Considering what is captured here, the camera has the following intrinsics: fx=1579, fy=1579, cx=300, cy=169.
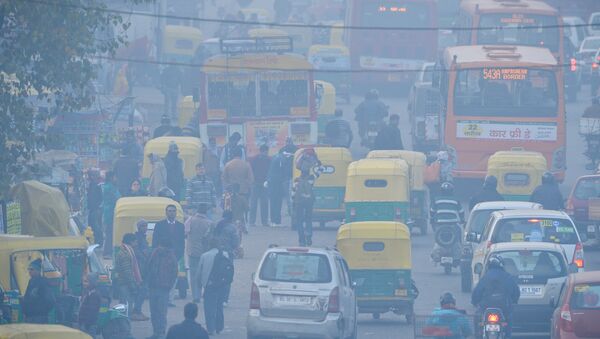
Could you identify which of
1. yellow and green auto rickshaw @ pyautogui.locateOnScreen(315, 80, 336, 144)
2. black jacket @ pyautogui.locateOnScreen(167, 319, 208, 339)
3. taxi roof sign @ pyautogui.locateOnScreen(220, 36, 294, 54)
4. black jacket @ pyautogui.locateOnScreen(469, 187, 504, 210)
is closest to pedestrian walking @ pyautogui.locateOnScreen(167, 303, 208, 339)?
black jacket @ pyautogui.locateOnScreen(167, 319, 208, 339)

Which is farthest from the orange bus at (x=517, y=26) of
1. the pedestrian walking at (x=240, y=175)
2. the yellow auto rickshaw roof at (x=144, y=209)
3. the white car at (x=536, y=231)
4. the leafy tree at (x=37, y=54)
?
the leafy tree at (x=37, y=54)

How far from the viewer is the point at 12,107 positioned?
21109 millimetres

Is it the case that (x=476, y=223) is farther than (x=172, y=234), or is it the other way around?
(x=476, y=223)

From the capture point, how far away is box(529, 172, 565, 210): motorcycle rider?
29891mm

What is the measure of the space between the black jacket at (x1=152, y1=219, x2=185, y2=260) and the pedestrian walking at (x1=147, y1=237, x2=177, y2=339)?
1426 millimetres

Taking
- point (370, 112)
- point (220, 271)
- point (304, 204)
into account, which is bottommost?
point (220, 271)

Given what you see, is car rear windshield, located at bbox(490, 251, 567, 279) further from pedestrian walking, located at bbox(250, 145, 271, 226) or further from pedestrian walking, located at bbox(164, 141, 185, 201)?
pedestrian walking, located at bbox(250, 145, 271, 226)

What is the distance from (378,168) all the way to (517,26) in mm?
14617

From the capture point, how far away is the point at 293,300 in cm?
2105

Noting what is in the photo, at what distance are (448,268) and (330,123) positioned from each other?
36.7 ft

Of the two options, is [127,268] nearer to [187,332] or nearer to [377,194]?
[187,332]

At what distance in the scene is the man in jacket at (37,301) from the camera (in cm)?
1970

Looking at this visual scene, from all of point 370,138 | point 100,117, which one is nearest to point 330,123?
point 370,138

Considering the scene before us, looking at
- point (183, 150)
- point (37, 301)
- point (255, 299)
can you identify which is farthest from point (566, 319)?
point (183, 150)
